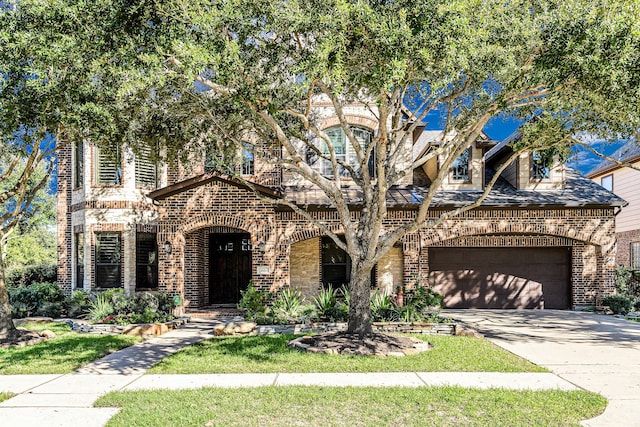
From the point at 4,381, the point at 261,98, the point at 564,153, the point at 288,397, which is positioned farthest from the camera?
the point at 564,153

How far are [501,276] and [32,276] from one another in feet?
60.8

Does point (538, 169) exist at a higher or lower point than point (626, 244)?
higher

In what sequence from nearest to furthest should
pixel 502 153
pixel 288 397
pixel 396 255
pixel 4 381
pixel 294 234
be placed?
pixel 288 397 < pixel 4 381 < pixel 294 234 < pixel 396 255 < pixel 502 153

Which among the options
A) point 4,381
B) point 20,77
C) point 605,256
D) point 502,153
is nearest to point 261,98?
point 20,77

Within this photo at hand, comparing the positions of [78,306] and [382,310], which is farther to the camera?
[78,306]

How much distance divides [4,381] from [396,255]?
1150cm

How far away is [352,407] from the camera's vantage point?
6023 mm

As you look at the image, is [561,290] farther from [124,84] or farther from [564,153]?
[124,84]

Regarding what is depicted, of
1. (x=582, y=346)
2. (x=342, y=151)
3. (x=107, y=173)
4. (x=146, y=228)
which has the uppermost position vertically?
(x=342, y=151)

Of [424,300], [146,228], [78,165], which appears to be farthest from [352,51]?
[78,165]

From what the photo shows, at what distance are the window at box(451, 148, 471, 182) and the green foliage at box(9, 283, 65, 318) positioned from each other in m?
13.6

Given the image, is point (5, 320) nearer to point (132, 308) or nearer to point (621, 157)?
point (132, 308)

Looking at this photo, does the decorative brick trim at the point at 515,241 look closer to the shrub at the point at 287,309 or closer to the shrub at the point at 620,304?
the shrub at the point at 620,304

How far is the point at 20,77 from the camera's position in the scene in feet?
30.4
